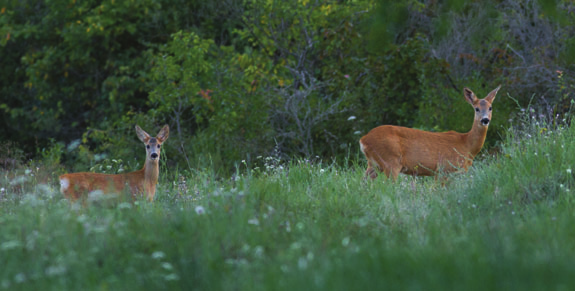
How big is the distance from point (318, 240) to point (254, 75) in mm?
8909

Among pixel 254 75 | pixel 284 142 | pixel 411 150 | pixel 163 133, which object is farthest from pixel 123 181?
pixel 254 75

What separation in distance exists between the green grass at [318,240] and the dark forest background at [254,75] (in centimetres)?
408

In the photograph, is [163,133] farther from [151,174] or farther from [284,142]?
[284,142]

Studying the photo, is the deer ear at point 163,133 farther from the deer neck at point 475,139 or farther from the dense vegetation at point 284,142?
the deer neck at point 475,139

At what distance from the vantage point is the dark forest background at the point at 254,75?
1191cm

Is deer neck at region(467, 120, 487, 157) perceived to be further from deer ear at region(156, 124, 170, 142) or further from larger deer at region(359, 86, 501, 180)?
deer ear at region(156, 124, 170, 142)

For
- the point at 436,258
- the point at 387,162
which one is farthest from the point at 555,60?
the point at 436,258

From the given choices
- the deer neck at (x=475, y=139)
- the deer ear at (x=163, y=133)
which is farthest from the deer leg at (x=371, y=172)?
the deer ear at (x=163, y=133)

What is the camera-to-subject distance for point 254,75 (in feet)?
43.8

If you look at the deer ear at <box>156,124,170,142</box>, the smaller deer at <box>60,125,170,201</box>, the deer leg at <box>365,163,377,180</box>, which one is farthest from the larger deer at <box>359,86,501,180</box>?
the smaller deer at <box>60,125,170,201</box>

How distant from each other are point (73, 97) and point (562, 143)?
470 inches

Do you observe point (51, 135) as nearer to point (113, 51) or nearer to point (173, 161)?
point (113, 51)

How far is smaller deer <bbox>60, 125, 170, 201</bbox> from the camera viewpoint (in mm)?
7113

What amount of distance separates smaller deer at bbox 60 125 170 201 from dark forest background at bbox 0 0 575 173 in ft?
7.77
